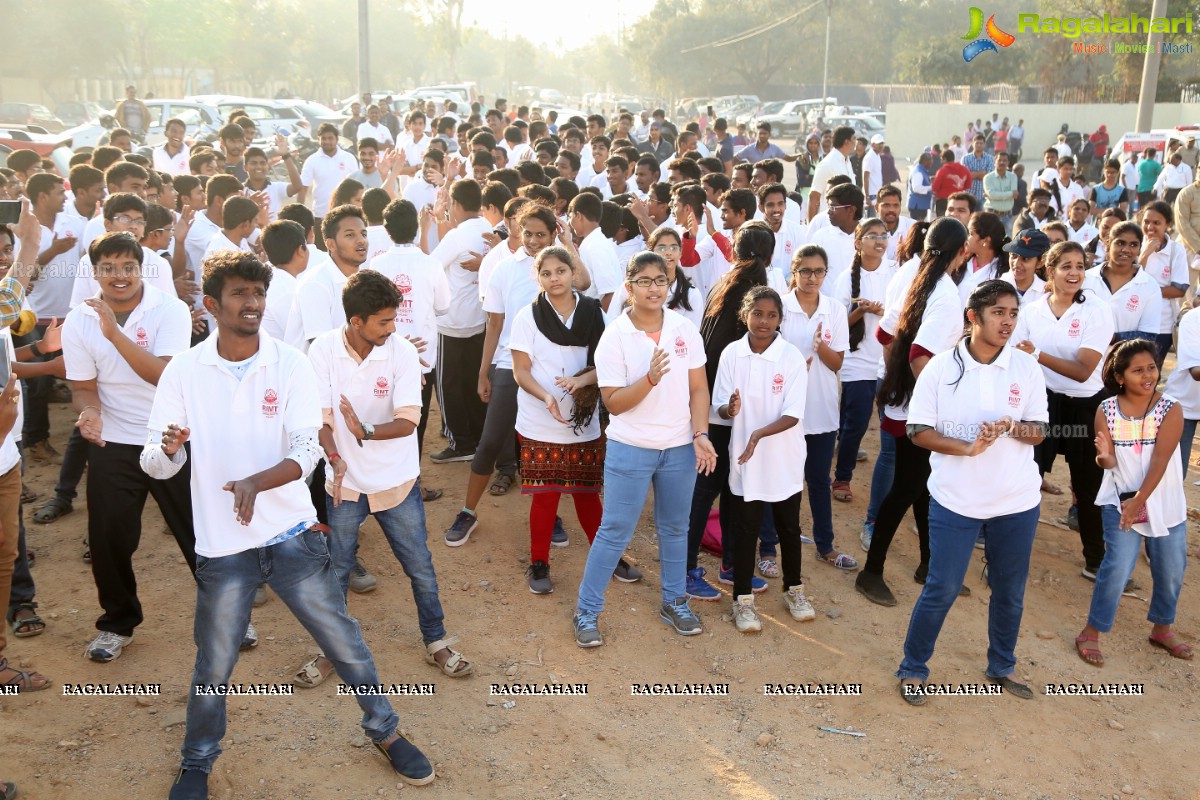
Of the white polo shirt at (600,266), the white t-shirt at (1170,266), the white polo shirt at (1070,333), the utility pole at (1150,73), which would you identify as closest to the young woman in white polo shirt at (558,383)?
the white polo shirt at (600,266)

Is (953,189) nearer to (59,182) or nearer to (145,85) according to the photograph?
(59,182)

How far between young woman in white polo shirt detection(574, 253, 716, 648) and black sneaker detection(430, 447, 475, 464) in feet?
8.48

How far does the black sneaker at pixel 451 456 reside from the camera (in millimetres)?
7332

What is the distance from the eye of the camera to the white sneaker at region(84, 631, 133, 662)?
4715 mm

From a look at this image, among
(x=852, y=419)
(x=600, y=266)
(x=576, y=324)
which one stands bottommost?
(x=852, y=419)

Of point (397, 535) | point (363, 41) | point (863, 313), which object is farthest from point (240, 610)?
point (363, 41)

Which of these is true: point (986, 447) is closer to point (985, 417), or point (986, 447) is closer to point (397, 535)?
point (985, 417)

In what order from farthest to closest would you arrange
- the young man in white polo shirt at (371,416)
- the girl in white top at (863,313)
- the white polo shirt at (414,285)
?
the girl in white top at (863,313) < the white polo shirt at (414,285) < the young man in white polo shirt at (371,416)

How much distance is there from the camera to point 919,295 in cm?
547

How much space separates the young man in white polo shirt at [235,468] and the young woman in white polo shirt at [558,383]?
1726 mm

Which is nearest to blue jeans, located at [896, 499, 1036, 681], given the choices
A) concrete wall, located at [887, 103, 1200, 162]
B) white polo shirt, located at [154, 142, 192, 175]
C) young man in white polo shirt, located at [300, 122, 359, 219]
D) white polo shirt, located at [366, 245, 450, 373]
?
white polo shirt, located at [366, 245, 450, 373]

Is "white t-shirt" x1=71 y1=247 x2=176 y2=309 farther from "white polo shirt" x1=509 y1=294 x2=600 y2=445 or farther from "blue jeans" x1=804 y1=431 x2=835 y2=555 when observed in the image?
"blue jeans" x1=804 y1=431 x2=835 y2=555

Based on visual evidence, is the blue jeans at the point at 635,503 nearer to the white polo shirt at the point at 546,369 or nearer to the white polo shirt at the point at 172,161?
the white polo shirt at the point at 546,369

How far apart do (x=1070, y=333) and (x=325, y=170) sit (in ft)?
26.8
